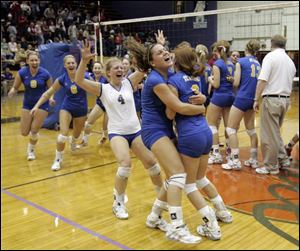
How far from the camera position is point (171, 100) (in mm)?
3143

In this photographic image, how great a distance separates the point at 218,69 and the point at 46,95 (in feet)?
8.17

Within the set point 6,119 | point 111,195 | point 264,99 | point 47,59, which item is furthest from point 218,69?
point 6,119

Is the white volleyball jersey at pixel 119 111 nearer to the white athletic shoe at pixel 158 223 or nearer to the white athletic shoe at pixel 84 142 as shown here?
the white athletic shoe at pixel 158 223

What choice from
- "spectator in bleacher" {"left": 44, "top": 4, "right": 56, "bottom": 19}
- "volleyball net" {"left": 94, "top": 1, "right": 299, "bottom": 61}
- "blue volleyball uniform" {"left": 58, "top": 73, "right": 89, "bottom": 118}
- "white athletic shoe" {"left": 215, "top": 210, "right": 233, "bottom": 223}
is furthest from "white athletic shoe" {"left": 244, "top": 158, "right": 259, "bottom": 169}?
"spectator in bleacher" {"left": 44, "top": 4, "right": 56, "bottom": 19}

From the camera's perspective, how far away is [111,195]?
4.69 m

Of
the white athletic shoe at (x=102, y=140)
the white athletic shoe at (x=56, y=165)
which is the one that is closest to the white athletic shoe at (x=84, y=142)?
the white athletic shoe at (x=102, y=140)

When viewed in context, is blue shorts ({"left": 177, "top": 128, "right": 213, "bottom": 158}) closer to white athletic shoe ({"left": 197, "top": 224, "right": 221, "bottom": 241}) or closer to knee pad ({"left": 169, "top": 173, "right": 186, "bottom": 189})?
knee pad ({"left": 169, "top": 173, "right": 186, "bottom": 189})

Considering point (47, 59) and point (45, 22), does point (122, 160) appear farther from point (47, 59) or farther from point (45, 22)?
point (45, 22)

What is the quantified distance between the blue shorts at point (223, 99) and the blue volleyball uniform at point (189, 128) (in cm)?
240

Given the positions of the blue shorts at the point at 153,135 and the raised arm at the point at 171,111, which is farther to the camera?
the blue shorts at the point at 153,135

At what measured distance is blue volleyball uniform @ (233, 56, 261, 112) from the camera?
210 inches

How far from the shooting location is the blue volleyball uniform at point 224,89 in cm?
555

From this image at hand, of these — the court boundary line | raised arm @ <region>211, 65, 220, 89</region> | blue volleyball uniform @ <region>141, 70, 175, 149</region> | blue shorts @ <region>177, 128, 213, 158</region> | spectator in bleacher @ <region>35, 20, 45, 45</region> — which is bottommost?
the court boundary line

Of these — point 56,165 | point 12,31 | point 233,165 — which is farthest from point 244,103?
point 12,31
